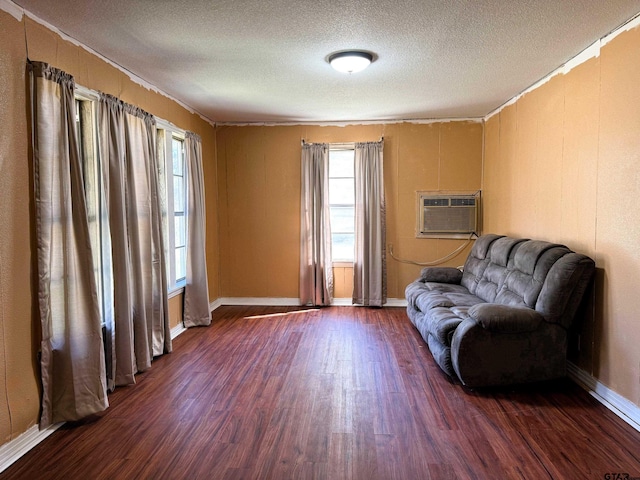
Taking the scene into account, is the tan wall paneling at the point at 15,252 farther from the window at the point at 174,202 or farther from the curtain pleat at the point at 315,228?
the curtain pleat at the point at 315,228

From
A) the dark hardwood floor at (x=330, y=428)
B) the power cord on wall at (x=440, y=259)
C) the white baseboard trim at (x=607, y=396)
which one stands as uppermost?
the power cord on wall at (x=440, y=259)

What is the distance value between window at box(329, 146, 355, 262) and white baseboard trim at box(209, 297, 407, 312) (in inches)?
22.9

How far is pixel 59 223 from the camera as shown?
2.52 meters

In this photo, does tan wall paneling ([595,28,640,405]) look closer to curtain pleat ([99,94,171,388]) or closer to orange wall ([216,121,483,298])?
orange wall ([216,121,483,298])

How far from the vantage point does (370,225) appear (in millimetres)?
5492

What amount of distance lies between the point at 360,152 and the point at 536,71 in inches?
91.5

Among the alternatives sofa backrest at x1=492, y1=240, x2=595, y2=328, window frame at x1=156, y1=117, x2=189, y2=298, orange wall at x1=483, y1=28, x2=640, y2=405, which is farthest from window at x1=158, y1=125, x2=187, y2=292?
orange wall at x1=483, y1=28, x2=640, y2=405

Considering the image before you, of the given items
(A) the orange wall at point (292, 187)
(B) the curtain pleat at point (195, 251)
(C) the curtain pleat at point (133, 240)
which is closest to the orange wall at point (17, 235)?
(C) the curtain pleat at point (133, 240)

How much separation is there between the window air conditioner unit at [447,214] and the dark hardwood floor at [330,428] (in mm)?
2186

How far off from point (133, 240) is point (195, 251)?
137 centimetres

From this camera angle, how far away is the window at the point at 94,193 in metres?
2.88

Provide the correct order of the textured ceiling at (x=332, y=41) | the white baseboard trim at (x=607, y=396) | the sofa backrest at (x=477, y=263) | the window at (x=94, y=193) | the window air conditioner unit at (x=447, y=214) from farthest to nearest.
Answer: the window air conditioner unit at (x=447, y=214) < the sofa backrest at (x=477, y=263) < the window at (x=94, y=193) < the white baseboard trim at (x=607, y=396) < the textured ceiling at (x=332, y=41)

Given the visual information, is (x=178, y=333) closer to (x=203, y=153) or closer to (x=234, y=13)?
(x=203, y=153)

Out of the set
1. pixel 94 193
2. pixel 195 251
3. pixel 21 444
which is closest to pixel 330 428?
pixel 21 444
